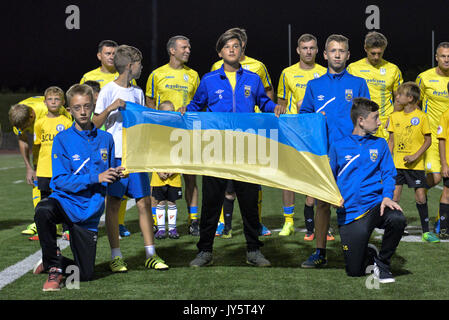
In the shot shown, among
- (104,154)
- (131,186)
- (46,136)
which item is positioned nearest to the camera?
(104,154)

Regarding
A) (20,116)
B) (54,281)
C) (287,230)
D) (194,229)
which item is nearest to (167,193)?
(194,229)

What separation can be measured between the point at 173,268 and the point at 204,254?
307mm

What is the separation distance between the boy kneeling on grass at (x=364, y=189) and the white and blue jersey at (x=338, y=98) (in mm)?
423

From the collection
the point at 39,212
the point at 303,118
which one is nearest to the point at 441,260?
the point at 303,118

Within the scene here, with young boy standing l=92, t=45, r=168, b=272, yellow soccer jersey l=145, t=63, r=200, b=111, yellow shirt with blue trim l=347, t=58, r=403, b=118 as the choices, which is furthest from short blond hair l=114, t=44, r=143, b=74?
yellow shirt with blue trim l=347, t=58, r=403, b=118

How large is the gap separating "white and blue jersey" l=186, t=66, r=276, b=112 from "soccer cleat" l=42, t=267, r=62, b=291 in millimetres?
1814

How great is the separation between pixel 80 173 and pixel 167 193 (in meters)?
2.55

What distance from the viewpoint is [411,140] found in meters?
7.10

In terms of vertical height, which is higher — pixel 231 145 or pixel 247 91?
pixel 247 91

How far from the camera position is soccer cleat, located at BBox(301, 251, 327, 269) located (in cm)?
519

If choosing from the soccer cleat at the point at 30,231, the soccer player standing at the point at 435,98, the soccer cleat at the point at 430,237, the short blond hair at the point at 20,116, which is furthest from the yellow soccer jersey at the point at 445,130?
the soccer cleat at the point at 30,231

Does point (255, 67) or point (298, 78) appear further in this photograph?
point (255, 67)

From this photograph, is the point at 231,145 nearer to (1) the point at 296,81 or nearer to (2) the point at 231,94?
(2) the point at 231,94
